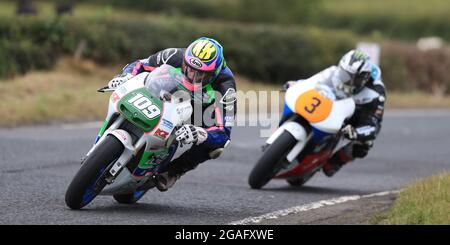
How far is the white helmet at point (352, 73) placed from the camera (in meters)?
10.8

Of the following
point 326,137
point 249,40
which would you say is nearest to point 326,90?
point 326,137

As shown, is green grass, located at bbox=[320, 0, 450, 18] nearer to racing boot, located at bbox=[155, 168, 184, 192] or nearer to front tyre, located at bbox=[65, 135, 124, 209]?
racing boot, located at bbox=[155, 168, 184, 192]

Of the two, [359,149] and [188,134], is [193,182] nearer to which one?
[359,149]

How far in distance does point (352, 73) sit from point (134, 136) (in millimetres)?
3742

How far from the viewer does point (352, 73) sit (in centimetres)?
1083

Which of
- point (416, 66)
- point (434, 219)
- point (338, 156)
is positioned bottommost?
point (416, 66)

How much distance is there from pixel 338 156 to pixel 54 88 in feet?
35.1

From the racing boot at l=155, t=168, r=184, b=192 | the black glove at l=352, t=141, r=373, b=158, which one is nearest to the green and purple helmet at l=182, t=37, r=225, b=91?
the racing boot at l=155, t=168, r=184, b=192

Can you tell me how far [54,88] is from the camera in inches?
821

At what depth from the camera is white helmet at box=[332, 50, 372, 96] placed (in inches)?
426

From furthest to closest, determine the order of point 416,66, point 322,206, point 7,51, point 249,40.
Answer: point 416,66 < point 249,40 < point 7,51 < point 322,206

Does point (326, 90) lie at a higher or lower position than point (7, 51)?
higher
